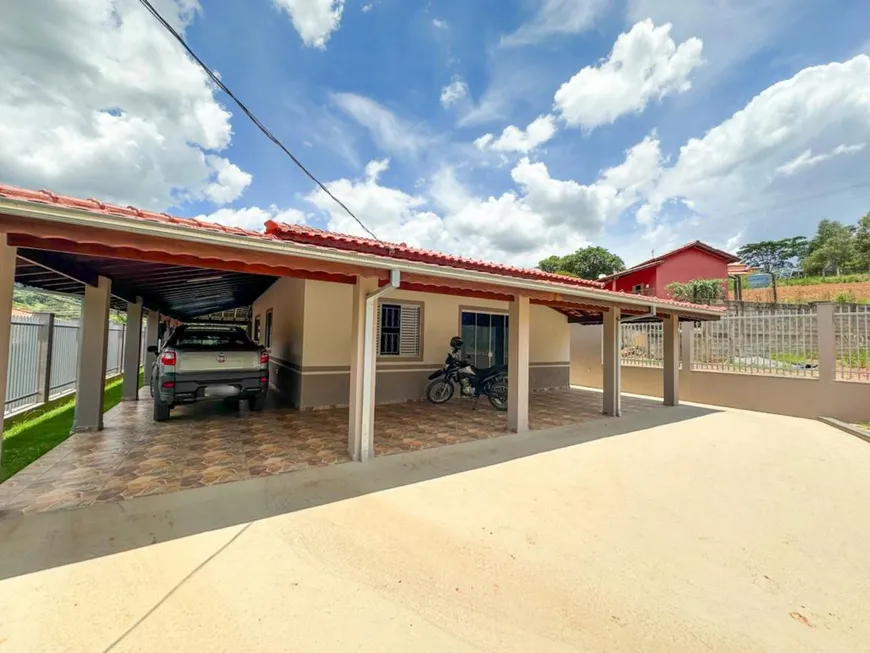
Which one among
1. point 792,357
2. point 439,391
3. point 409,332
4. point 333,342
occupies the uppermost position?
point 409,332

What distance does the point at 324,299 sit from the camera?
7836 millimetres

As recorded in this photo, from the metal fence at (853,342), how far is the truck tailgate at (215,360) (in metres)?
11.6

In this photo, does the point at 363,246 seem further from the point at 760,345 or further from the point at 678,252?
the point at 678,252

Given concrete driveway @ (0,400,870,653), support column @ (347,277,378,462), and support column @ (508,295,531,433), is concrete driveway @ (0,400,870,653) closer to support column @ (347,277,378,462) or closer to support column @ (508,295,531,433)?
support column @ (347,277,378,462)

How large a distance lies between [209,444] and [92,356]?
103 inches

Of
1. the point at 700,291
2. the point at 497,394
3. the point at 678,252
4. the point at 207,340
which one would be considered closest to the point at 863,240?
the point at 678,252

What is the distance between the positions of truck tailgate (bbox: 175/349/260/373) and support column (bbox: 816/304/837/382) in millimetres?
11463

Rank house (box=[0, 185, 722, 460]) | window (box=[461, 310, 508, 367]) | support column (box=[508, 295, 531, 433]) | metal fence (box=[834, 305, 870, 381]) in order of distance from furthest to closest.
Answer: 1. window (box=[461, 310, 508, 367])
2. metal fence (box=[834, 305, 870, 381])
3. support column (box=[508, 295, 531, 433])
4. house (box=[0, 185, 722, 460])

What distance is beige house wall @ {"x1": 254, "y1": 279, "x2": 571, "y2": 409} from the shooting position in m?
7.74

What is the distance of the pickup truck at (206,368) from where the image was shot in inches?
239

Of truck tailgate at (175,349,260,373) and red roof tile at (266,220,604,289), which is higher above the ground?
red roof tile at (266,220,604,289)

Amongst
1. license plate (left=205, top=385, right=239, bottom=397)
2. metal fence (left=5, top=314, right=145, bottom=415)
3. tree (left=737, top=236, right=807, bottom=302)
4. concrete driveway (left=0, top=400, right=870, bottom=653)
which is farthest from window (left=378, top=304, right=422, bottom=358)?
tree (left=737, top=236, right=807, bottom=302)

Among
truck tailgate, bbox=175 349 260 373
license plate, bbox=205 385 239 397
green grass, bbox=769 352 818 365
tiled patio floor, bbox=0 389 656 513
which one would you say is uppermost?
green grass, bbox=769 352 818 365

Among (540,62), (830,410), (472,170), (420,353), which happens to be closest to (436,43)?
(540,62)
